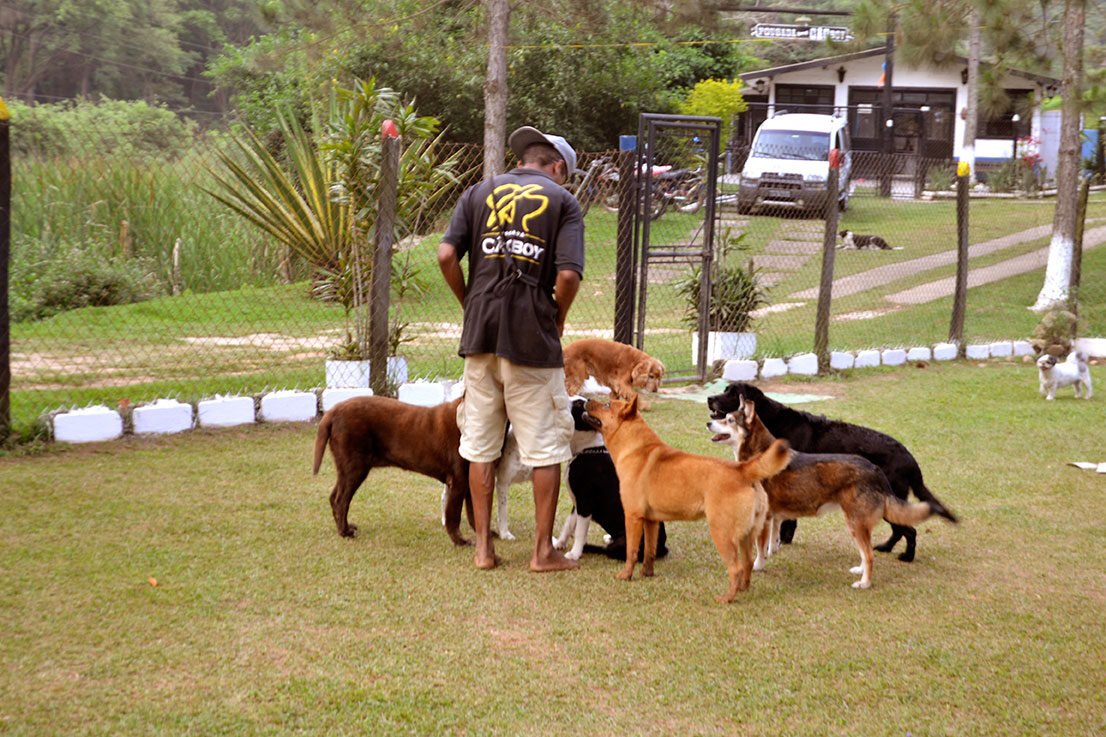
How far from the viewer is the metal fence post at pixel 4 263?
7.03m

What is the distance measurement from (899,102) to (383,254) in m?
31.8

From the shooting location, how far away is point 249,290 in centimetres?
1336

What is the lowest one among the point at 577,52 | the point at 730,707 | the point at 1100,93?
the point at 730,707

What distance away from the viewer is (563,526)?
242 inches

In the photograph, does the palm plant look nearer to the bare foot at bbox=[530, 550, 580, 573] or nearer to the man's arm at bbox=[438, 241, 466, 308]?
the man's arm at bbox=[438, 241, 466, 308]

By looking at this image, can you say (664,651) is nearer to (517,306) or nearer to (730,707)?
(730,707)

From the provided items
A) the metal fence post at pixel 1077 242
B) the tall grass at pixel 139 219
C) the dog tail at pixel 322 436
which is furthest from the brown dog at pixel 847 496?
the metal fence post at pixel 1077 242

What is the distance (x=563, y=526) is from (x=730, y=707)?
2.23m

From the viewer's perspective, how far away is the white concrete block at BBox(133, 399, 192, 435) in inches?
299

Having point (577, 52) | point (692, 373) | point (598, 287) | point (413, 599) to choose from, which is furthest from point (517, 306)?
point (577, 52)

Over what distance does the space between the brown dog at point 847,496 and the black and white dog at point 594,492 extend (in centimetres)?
65

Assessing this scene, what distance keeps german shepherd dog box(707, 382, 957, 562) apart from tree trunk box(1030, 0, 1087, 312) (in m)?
11.0

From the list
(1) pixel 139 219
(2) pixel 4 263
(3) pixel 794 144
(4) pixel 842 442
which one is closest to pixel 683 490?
(4) pixel 842 442

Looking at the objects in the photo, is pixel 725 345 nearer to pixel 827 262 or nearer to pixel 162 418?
pixel 827 262
